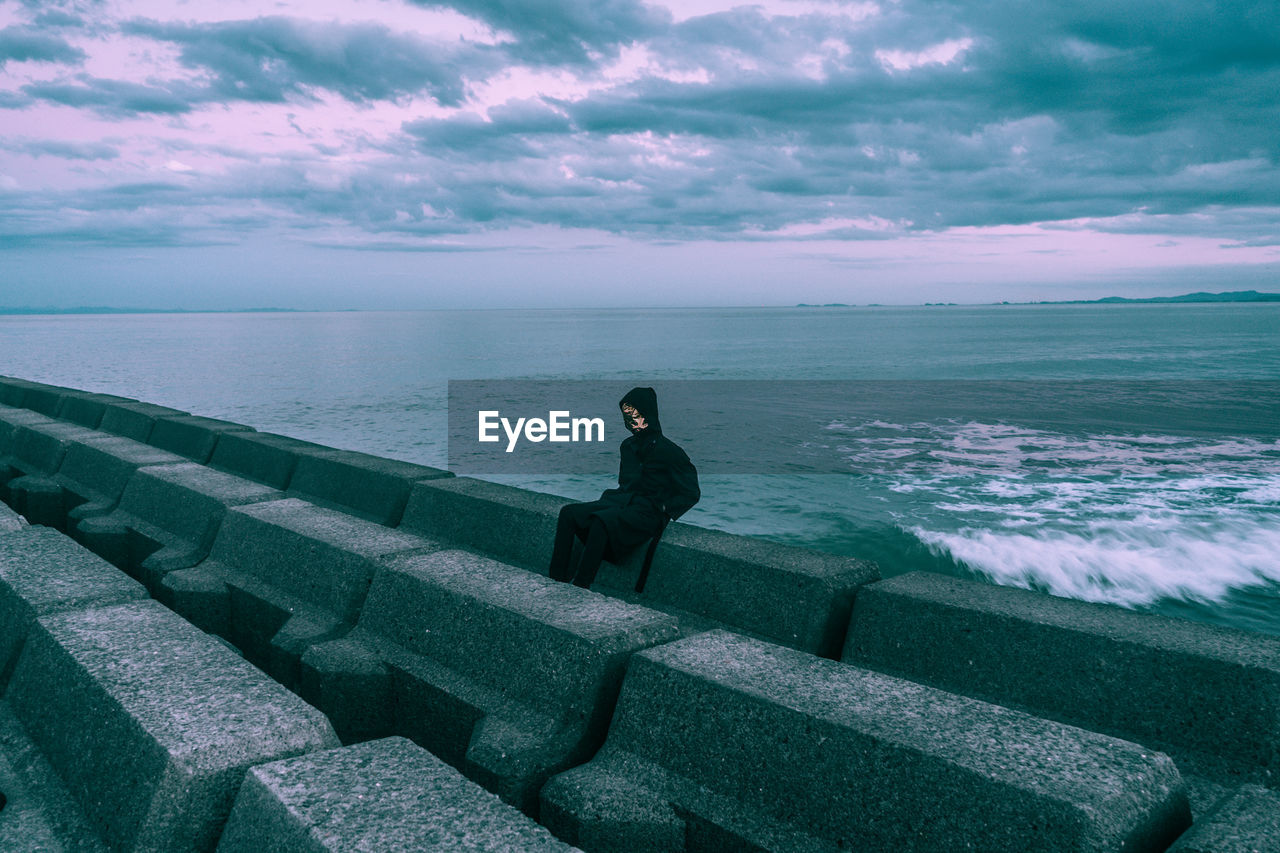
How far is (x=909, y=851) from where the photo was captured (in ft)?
7.39

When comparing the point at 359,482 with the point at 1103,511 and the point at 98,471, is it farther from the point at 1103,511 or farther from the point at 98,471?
the point at 1103,511

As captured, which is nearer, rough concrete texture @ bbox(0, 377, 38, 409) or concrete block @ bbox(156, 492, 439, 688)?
concrete block @ bbox(156, 492, 439, 688)

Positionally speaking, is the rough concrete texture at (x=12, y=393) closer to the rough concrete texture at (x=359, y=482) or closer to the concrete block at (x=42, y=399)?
the concrete block at (x=42, y=399)

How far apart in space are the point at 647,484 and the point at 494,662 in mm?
2233

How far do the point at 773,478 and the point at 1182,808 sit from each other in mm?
12888

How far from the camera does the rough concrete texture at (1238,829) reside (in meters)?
1.94

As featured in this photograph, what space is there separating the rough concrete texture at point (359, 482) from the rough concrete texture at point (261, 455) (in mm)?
226

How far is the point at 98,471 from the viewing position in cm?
730

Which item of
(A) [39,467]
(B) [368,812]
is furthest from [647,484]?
(A) [39,467]

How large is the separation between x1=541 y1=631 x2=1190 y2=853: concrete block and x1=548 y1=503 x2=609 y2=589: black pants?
1.88 m

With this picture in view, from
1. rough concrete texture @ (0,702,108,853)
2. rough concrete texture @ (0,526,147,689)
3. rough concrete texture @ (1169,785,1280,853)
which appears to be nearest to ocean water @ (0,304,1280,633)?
rough concrete texture @ (1169,785,1280,853)

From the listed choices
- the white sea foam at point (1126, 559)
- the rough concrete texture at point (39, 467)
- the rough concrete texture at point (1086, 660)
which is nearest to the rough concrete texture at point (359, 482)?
the rough concrete texture at point (39, 467)

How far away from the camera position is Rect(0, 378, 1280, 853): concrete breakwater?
7.14 feet

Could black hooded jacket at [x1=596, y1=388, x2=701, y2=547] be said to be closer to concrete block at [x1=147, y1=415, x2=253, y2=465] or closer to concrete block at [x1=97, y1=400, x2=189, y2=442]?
concrete block at [x1=147, y1=415, x2=253, y2=465]
